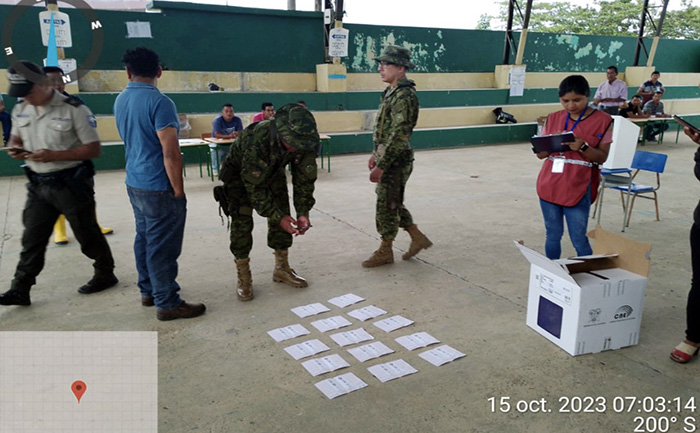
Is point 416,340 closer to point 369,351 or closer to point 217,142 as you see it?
point 369,351

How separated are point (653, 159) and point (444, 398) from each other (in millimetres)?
4109

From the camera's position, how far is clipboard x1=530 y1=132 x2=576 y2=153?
2.93 meters

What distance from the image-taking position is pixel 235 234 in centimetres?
341

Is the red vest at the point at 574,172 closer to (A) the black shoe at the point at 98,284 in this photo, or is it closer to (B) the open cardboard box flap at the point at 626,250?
(B) the open cardboard box flap at the point at 626,250

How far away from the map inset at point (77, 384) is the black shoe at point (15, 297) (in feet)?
2.38

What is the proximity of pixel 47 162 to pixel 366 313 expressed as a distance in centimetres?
228

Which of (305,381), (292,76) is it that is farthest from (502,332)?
(292,76)

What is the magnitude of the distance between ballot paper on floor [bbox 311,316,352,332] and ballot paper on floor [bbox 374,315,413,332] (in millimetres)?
197

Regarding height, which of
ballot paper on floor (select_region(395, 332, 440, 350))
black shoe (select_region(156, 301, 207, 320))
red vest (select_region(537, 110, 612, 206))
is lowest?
ballot paper on floor (select_region(395, 332, 440, 350))

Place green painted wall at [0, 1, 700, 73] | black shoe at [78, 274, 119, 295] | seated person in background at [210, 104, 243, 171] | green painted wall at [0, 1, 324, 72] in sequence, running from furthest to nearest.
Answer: green painted wall at [0, 1, 700, 73] → green painted wall at [0, 1, 324, 72] → seated person in background at [210, 104, 243, 171] → black shoe at [78, 274, 119, 295]

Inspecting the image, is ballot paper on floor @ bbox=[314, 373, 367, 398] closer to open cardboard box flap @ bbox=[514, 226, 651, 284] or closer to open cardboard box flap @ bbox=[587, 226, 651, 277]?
open cardboard box flap @ bbox=[514, 226, 651, 284]

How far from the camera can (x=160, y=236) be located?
3016 mm

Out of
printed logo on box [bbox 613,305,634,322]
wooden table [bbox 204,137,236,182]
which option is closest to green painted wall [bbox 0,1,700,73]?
wooden table [bbox 204,137,236,182]

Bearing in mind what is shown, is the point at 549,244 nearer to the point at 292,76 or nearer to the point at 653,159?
the point at 653,159
